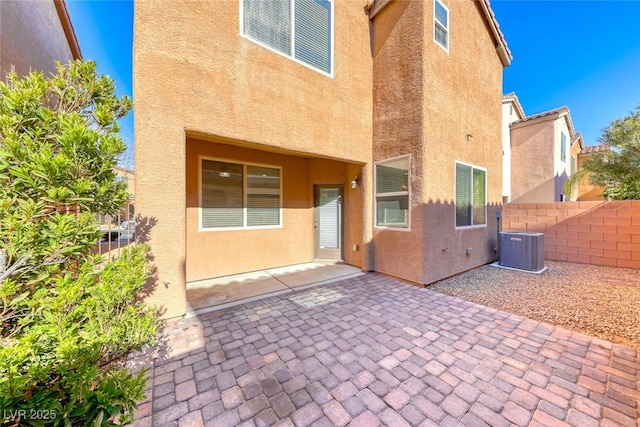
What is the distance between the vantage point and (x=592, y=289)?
5.43 metres

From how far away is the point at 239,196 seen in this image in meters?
6.69

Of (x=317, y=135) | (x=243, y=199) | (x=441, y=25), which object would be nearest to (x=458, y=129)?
(x=441, y=25)

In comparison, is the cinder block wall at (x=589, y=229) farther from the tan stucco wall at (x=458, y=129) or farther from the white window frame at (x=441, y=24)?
the white window frame at (x=441, y=24)

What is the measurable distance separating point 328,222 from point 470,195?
171 inches

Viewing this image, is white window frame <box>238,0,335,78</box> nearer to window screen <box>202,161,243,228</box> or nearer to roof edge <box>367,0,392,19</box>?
roof edge <box>367,0,392,19</box>

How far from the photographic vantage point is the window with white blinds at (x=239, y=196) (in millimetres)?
6246

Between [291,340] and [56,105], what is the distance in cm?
427

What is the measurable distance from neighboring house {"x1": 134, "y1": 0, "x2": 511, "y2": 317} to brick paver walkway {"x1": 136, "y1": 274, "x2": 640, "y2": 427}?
1.62 meters

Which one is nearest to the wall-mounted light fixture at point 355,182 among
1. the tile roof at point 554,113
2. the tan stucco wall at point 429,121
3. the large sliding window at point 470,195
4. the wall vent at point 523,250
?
the tan stucco wall at point 429,121

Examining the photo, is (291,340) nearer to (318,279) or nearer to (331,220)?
(318,279)

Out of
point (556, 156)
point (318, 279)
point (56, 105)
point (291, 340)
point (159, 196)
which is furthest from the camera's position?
point (556, 156)

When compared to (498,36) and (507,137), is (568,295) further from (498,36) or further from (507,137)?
(507,137)

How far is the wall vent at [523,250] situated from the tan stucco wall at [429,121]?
642mm

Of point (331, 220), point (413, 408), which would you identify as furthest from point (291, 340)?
point (331, 220)
